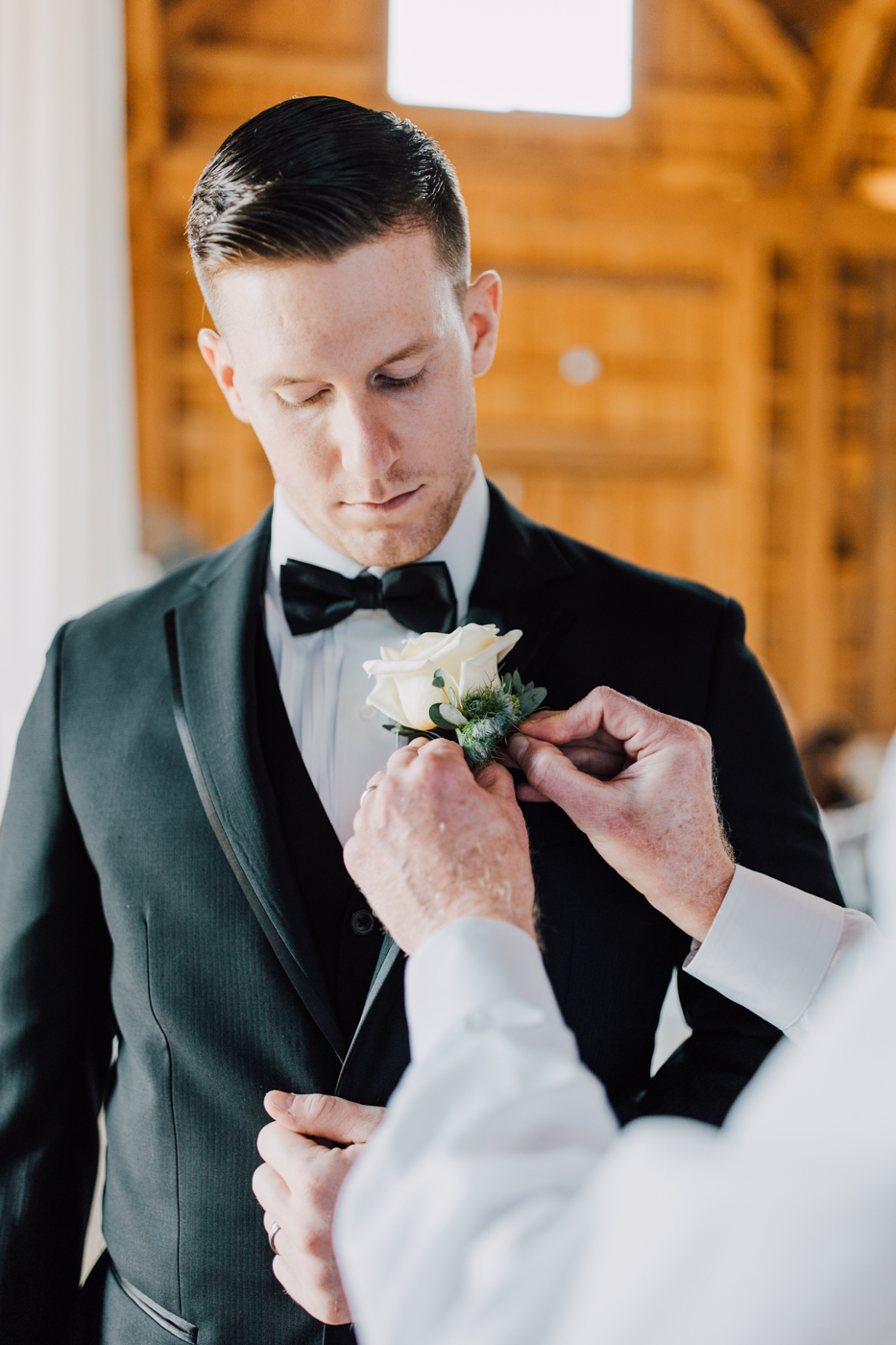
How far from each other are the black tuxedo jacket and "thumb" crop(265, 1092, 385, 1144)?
0.13 ft

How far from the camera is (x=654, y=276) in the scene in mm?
6020

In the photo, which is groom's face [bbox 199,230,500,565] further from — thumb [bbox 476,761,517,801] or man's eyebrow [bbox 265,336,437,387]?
thumb [bbox 476,761,517,801]

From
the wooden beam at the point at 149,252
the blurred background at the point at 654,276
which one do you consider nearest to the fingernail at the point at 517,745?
the blurred background at the point at 654,276

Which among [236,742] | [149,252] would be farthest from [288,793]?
[149,252]

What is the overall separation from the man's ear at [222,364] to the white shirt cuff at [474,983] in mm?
736

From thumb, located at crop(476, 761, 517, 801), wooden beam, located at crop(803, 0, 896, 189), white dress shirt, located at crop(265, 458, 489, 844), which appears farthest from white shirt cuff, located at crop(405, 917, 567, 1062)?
wooden beam, located at crop(803, 0, 896, 189)

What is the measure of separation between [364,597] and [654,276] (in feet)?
17.4

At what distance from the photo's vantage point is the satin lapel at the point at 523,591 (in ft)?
4.13

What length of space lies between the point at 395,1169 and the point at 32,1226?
2.62 feet

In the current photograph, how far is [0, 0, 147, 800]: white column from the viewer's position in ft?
7.52

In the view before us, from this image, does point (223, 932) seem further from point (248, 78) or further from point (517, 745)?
point (248, 78)

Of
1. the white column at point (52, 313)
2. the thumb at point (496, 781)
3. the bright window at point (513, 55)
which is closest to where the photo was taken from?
the thumb at point (496, 781)

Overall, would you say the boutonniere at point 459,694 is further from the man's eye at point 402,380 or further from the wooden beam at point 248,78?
the wooden beam at point 248,78

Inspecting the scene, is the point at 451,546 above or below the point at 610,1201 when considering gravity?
above
